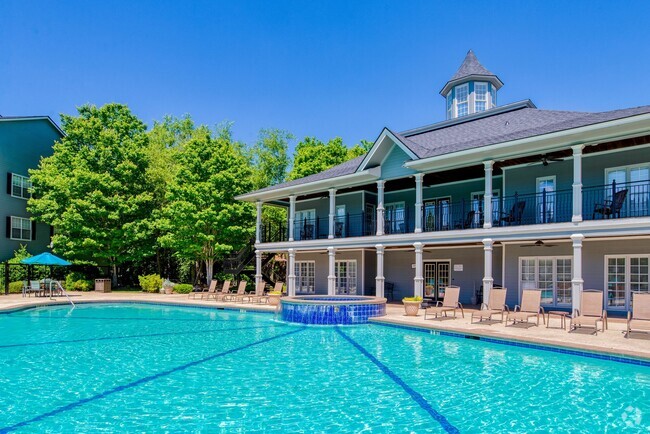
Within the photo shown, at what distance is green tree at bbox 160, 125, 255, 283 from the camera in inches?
1021

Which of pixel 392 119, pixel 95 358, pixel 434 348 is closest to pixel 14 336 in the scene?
pixel 95 358

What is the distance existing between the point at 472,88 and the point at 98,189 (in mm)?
22651

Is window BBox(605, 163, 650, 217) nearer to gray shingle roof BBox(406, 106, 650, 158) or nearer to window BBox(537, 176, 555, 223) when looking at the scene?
window BBox(537, 176, 555, 223)

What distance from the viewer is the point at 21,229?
97.7ft

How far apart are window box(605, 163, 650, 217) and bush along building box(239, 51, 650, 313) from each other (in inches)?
1.3

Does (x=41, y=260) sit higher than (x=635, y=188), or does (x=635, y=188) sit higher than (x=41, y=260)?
(x=635, y=188)

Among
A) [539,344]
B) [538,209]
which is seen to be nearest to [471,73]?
[538,209]

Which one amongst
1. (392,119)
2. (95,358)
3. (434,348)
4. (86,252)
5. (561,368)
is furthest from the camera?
(392,119)

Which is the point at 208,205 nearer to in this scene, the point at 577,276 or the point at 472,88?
the point at 472,88

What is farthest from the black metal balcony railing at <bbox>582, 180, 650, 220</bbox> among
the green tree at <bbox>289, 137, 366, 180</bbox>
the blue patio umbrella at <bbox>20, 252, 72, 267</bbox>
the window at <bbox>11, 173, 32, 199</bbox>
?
the window at <bbox>11, 173, 32, 199</bbox>

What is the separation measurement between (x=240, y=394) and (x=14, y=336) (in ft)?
29.6

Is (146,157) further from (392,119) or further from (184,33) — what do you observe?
(392,119)

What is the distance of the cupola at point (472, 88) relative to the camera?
81.1ft

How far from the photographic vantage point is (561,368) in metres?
8.64
